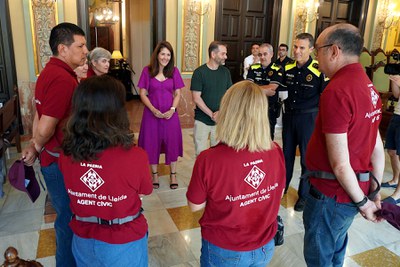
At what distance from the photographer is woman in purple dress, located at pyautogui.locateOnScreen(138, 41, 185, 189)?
333 cm

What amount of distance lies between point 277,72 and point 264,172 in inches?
88.2

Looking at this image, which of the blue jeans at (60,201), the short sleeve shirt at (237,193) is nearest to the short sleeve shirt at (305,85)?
the short sleeve shirt at (237,193)

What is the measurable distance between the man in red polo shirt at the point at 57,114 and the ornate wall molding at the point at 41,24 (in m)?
3.71

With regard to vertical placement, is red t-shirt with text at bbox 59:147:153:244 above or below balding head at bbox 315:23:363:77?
below

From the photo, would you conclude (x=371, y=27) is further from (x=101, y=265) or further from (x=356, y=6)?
(x=101, y=265)

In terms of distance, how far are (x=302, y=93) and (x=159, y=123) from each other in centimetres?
150

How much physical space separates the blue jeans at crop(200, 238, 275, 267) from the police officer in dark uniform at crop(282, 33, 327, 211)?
155cm

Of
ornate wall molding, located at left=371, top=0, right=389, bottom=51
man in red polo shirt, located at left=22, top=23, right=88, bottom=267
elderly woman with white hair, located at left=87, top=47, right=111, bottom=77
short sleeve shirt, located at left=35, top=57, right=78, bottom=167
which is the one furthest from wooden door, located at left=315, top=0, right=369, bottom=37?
short sleeve shirt, located at left=35, top=57, right=78, bottom=167

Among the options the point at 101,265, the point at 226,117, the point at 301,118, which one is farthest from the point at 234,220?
the point at 301,118

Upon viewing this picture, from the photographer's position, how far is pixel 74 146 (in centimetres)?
131

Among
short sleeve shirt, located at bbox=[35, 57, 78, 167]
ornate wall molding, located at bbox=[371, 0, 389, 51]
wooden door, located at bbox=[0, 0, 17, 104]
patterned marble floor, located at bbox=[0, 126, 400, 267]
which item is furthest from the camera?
ornate wall molding, located at bbox=[371, 0, 389, 51]

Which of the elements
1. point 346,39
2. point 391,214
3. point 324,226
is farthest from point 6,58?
point 391,214

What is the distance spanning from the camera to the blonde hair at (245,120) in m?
1.31

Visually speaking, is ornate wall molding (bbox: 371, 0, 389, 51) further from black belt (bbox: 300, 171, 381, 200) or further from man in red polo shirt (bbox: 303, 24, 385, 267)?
black belt (bbox: 300, 171, 381, 200)
